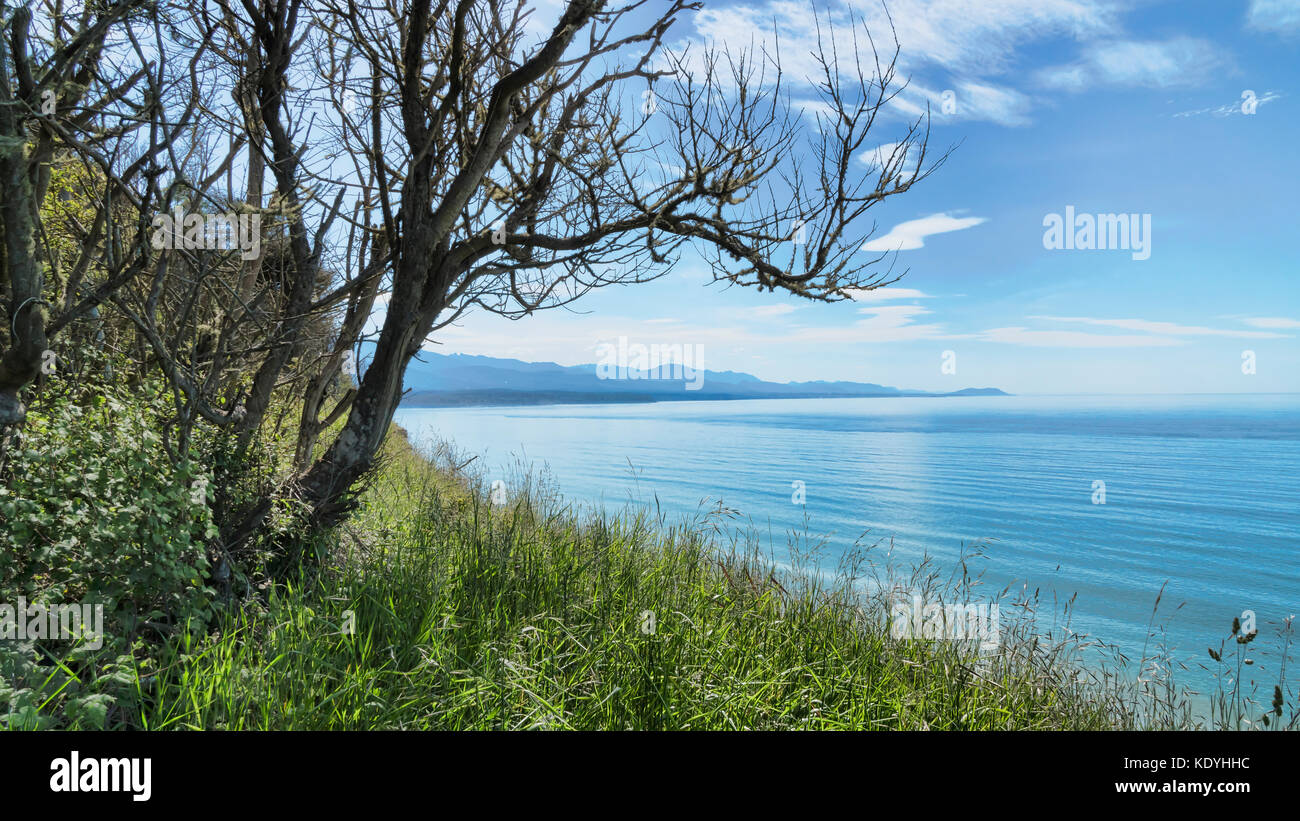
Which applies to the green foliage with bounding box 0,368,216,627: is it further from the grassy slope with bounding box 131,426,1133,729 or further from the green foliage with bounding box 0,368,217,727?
the grassy slope with bounding box 131,426,1133,729

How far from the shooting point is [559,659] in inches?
152

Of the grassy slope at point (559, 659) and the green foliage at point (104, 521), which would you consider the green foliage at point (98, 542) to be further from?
the grassy slope at point (559, 659)

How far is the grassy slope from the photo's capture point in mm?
3146

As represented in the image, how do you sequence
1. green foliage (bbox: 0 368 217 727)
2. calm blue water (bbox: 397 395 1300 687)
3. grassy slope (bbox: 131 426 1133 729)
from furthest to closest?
1. calm blue water (bbox: 397 395 1300 687)
2. grassy slope (bbox: 131 426 1133 729)
3. green foliage (bbox: 0 368 217 727)

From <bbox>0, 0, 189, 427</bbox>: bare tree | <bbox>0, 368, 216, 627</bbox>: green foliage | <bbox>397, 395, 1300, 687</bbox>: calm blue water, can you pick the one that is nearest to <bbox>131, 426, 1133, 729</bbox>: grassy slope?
<bbox>0, 368, 216, 627</bbox>: green foliage

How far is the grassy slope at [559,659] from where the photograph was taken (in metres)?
3.15

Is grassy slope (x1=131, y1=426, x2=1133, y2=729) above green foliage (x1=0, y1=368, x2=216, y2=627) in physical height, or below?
below

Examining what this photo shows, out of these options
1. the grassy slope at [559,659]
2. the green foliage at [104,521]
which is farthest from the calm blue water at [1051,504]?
A: the green foliage at [104,521]

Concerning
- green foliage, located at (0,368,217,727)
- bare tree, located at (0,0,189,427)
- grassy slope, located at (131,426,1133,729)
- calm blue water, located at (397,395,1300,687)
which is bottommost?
calm blue water, located at (397,395,1300,687)

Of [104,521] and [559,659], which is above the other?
[104,521]

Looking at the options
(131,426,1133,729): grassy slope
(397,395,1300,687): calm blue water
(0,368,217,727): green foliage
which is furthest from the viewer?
(397,395,1300,687): calm blue water

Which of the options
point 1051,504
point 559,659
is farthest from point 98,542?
point 1051,504

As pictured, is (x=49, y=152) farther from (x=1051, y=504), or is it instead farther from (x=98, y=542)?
(x=1051, y=504)

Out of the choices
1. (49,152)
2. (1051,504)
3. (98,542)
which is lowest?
(1051,504)
